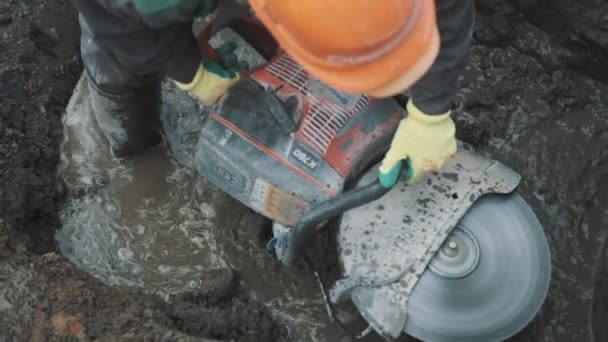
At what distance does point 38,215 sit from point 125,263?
1.10 ft

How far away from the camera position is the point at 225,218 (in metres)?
2.92

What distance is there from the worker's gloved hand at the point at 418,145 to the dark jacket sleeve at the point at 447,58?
0.04 meters

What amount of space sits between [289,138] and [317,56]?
64 centimetres

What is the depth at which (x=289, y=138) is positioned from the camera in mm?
2488

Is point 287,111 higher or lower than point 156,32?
lower

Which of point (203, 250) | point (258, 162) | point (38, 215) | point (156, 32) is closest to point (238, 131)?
point (258, 162)

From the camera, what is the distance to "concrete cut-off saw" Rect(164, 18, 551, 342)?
7.98 feet

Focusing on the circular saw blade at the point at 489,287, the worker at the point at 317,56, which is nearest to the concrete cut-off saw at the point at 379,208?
the circular saw blade at the point at 489,287

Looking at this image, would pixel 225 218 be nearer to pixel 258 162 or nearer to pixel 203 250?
pixel 203 250

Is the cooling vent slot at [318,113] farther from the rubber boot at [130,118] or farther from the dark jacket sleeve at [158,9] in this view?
the rubber boot at [130,118]

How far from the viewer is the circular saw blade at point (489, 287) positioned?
7.95ft

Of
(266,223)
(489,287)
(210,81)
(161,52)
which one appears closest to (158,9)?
(161,52)

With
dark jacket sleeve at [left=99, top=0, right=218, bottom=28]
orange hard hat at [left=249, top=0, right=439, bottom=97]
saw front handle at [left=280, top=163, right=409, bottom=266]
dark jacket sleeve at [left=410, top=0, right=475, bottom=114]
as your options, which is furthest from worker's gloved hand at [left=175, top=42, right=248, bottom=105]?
orange hard hat at [left=249, top=0, right=439, bottom=97]

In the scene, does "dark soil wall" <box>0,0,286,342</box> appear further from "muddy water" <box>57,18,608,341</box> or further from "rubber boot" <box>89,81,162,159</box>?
"rubber boot" <box>89,81,162,159</box>
